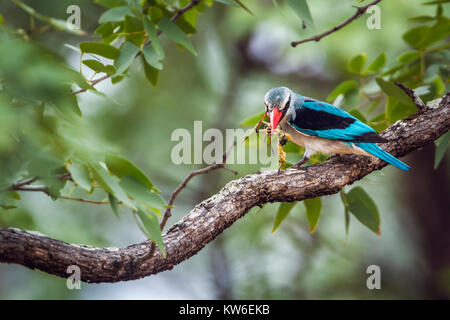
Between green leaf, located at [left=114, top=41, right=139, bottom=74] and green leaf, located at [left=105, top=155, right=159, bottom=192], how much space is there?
2.17ft

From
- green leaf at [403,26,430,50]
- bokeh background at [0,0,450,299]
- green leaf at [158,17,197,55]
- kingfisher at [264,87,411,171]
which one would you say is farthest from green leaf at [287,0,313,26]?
bokeh background at [0,0,450,299]

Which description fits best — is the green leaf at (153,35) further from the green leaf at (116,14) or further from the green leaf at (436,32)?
the green leaf at (436,32)

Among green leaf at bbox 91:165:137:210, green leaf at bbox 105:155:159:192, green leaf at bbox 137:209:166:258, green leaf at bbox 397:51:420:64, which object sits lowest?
green leaf at bbox 137:209:166:258

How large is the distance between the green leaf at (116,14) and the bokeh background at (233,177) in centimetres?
235

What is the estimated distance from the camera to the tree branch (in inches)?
70.5

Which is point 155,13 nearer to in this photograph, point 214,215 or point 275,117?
point 275,117

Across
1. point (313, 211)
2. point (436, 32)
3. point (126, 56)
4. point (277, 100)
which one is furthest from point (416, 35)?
point (126, 56)

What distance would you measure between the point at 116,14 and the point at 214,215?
1072mm

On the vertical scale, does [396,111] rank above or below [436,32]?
below

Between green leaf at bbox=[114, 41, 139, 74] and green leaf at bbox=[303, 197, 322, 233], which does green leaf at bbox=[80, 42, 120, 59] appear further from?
green leaf at bbox=[303, 197, 322, 233]

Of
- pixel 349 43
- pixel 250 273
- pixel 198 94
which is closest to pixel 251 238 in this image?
pixel 250 273

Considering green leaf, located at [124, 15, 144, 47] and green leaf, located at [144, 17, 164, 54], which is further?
green leaf, located at [124, 15, 144, 47]

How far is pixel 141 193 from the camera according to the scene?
1.70m

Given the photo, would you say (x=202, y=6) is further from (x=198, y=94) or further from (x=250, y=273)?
(x=250, y=273)
